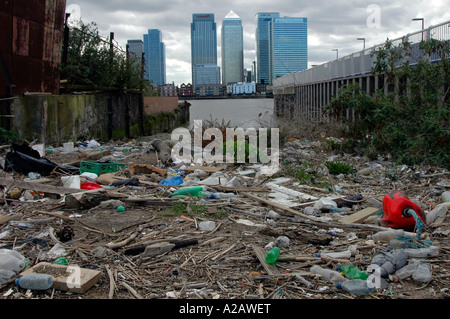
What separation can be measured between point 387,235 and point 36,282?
10.7ft

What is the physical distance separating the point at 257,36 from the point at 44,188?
18.1 meters

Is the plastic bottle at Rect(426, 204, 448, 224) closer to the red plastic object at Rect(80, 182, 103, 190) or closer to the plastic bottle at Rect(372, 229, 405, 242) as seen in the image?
the plastic bottle at Rect(372, 229, 405, 242)

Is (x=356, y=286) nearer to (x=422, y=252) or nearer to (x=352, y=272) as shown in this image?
(x=352, y=272)

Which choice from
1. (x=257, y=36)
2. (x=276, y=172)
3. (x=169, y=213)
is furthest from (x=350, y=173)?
(x=257, y=36)

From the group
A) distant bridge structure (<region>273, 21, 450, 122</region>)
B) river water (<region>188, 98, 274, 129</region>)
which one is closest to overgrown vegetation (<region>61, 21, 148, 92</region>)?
river water (<region>188, 98, 274, 129</region>)

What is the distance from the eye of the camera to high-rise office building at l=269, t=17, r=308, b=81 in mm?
15266

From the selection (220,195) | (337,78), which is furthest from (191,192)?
(337,78)

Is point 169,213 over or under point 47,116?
under

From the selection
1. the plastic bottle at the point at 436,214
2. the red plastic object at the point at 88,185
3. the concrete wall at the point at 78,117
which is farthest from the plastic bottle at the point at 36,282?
the concrete wall at the point at 78,117

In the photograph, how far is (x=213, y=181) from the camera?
7.34 m

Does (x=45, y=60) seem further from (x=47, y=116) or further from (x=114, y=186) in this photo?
(x=114, y=186)

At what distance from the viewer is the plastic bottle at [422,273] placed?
11.5 ft

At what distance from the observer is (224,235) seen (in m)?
4.67

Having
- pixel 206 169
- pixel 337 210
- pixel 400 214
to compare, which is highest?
pixel 206 169
